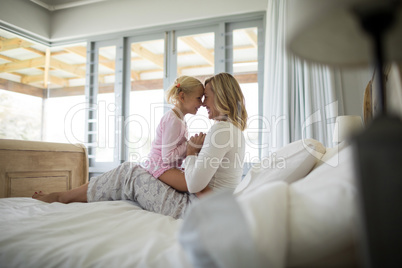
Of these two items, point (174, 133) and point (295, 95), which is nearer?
point (174, 133)

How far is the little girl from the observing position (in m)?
1.57

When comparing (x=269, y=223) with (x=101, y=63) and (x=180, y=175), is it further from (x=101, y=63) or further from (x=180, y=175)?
(x=101, y=63)

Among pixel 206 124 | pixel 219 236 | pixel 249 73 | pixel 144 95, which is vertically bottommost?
pixel 219 236

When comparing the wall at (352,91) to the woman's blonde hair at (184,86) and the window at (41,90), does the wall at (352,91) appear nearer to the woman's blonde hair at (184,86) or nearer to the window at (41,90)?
the woman's blonde hair at (184,86)

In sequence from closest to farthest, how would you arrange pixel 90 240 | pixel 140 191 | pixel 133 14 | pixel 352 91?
pixel 90 240 < pixel 140 191 < pixel 352 91 < pixel 133 14

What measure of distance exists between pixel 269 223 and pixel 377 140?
0.70 ft

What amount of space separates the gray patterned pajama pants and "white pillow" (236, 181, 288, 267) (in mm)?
813

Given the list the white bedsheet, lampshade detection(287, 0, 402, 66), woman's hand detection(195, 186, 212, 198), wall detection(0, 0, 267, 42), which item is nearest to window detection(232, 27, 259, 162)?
wall detection(0, 0, 267, 42)

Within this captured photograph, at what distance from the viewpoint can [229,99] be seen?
1591 mm

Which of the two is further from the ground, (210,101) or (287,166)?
(210,101)

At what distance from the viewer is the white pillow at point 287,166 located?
98cm

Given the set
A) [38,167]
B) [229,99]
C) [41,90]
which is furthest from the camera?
[41,90]

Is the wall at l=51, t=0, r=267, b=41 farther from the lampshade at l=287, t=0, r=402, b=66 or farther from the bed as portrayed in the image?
the lampshade at l=287, t=0, r=402, b=66

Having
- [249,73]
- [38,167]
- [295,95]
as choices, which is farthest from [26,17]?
[295,95]
